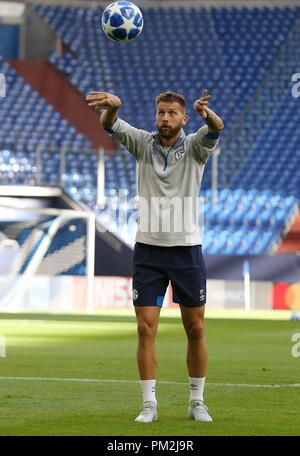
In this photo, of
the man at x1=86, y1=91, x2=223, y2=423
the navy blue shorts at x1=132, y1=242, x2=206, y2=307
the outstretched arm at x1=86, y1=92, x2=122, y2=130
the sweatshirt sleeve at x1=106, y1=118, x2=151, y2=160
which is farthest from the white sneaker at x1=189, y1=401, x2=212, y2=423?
the outstretched arm at x1=86, y1=92, x2=122, y2=130

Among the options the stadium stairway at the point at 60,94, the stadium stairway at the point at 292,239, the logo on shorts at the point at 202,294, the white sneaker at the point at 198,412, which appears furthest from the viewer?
the stadium stairway at the point at 60,94

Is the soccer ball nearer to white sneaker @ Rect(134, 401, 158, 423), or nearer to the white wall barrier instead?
white sneaker @ Rect(134, 401, 158, 423)

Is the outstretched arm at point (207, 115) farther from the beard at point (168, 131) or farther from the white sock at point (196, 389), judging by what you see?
the white sock at point (196, 389)

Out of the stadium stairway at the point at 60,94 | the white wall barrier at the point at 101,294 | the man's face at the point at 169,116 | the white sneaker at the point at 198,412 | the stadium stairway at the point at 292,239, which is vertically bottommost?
the white wall barrier at the point at 101,294

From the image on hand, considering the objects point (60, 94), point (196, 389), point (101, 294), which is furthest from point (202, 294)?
point (60, 94)

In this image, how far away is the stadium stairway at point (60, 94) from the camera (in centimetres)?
3394

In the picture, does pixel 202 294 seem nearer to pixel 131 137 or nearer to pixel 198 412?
pixel 198 412

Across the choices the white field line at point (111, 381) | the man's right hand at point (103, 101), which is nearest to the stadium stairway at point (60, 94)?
the white field line at point (111, 381)

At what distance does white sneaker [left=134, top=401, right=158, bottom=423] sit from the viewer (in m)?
7.18

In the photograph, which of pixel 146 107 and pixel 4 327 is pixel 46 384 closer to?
pixel 4 327

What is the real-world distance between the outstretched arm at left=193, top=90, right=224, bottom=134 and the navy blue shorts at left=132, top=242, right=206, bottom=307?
0.80 m

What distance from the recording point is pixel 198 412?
7.37m

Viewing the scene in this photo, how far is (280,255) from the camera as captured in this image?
28.3 metres

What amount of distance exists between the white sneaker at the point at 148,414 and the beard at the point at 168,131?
1.70 meters
